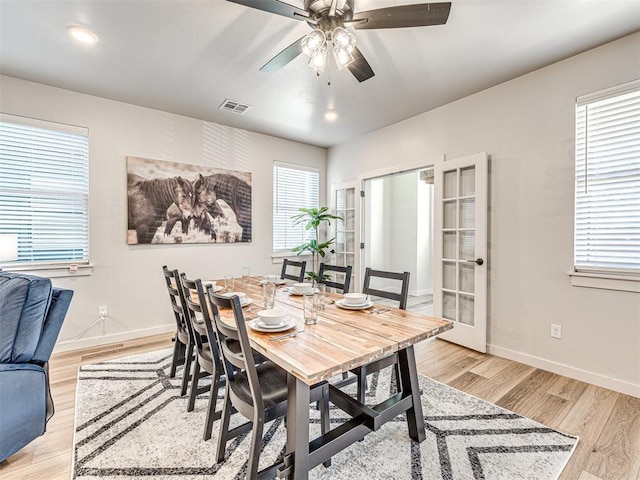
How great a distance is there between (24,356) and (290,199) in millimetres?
3777

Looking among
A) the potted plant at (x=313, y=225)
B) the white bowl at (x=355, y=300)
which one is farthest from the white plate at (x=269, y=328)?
the potted plant at (x=313, y=225)

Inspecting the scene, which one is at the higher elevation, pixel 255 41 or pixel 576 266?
pixel 255 41

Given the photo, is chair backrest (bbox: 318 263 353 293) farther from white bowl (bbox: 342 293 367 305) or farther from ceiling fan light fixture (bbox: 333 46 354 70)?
ceiling fan light fixture (bbox: 333 46 354 70)

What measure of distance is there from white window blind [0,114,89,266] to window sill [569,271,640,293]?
487cm

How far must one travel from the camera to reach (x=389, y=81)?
3072mm

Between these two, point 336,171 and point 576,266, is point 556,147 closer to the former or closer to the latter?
point 576,266

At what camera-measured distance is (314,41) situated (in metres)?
1.83

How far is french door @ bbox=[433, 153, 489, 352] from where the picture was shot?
321cm

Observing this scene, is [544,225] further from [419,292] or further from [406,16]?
[419,292]

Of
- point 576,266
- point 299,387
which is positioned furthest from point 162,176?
point 576,266

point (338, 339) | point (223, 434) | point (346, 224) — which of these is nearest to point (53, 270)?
point (223, 434)

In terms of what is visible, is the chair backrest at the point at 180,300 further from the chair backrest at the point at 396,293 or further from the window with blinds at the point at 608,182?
the window with blinds at the point at 608,182

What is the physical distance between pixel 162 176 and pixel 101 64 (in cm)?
132

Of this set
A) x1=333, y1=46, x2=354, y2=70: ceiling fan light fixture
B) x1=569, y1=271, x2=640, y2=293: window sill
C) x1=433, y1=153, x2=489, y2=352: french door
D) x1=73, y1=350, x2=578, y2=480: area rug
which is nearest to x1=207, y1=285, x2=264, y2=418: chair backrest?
x1=73, y1=350, x2=578, y2=480: area rug
